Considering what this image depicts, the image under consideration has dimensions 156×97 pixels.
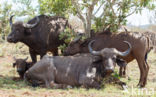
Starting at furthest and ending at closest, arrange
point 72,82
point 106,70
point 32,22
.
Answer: point 32,22, point 72,82, point 106,70

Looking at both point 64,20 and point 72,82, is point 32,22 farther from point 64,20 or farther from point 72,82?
point 72,82

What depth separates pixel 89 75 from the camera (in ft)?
24.4

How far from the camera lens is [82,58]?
8.08 meters

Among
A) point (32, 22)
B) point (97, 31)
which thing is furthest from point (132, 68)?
point (32, 22)

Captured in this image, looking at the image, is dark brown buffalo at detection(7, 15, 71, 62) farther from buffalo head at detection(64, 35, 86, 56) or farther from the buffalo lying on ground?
the buffalo lying on ground

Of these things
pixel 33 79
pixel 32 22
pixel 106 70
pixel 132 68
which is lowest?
pixel 132 68

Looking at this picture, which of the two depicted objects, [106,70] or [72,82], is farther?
[72,82]

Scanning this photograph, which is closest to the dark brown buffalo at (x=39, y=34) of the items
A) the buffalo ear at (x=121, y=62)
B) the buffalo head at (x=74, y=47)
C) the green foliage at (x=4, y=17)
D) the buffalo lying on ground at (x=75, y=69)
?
the buffalo head at (x=74, y=47)

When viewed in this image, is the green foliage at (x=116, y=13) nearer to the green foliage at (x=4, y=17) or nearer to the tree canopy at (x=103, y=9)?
the tree canopy at (x=103, y=9)

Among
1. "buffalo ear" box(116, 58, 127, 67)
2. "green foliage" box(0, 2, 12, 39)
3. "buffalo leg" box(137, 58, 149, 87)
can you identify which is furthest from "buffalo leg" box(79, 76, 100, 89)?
"green foliage" box(0, 2, 12, 39)

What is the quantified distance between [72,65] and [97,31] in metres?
2.38

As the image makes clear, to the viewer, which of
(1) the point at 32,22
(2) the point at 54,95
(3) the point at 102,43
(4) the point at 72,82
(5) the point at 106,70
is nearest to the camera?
(2) the point at 54,95

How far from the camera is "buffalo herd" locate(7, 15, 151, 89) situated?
747 cm

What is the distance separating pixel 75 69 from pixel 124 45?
205cm
